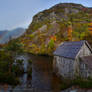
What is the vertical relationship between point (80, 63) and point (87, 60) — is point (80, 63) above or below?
below

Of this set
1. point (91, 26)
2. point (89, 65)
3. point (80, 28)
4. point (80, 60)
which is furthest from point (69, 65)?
point (91, 26)

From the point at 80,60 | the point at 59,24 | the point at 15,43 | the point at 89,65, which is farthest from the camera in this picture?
the point at 59,24

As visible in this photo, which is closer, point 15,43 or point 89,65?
point 89,65

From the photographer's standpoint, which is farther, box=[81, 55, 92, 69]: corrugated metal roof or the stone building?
the stone building

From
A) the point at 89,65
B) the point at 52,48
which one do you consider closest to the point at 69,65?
the point at 89,65

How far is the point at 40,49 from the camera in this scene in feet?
205

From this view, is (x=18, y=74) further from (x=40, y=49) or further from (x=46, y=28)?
(x=46, y=28)

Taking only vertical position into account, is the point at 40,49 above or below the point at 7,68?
above

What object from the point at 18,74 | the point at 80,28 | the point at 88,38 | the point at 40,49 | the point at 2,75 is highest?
the point at 80,28

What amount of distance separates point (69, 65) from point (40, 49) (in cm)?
4450

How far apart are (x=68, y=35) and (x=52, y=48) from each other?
14.8 meters

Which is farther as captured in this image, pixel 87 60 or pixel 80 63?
pixel 80 63

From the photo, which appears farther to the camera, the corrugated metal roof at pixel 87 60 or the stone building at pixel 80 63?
the stone building at pixel 80 63

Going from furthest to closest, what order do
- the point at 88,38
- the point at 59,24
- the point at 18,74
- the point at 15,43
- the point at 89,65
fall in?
the point at 59,24, the point at 88,38, the point at 18,74, the point at 15,43, the point at 89,65
